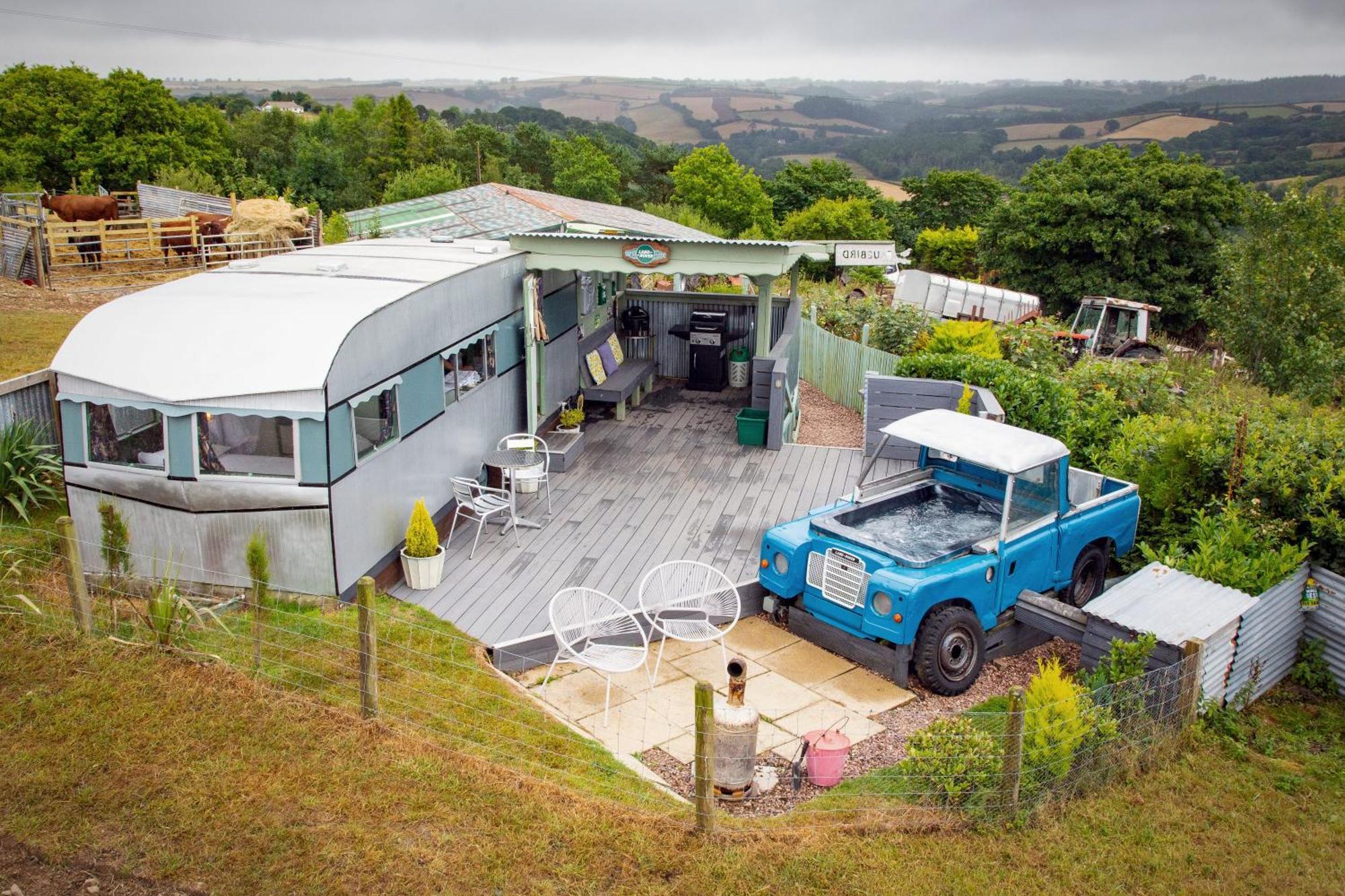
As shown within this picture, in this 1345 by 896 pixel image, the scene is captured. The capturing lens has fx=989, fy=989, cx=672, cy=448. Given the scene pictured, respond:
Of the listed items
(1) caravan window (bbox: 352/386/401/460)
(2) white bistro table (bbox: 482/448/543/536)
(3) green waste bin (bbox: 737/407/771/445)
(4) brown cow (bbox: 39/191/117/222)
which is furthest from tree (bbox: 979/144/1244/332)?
(1) caravan window (bbox: 352/386/401/460)

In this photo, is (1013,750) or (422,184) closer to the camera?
(1013,750)

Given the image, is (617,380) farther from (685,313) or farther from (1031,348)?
(1031,348)

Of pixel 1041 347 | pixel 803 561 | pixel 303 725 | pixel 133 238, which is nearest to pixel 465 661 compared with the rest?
pixel 303 725

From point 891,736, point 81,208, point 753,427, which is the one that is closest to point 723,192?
point 81,208

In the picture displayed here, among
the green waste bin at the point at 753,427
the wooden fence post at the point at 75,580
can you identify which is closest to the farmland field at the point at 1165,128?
the green waste bin at the point at 753,427

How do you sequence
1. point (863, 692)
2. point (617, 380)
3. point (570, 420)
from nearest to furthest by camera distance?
point (863, 692) → point (570, 420) → point (617, 380)

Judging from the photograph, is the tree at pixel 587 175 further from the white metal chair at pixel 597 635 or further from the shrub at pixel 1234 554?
the white metal chair at pixel 597 635
